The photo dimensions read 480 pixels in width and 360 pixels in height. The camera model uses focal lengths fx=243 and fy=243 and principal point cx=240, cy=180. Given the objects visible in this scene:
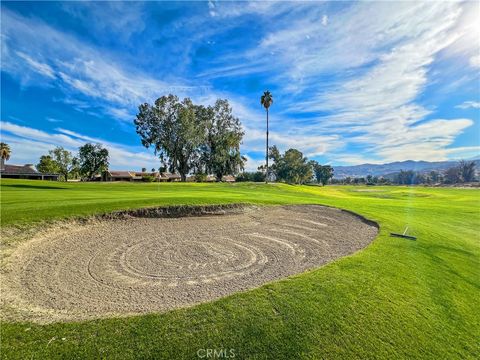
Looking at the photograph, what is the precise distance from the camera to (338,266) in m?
6.82

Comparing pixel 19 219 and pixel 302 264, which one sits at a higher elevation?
pixel 19 219

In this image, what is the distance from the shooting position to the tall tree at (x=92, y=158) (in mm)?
81250

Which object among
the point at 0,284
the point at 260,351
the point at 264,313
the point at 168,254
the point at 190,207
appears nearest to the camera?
the point at 260,351

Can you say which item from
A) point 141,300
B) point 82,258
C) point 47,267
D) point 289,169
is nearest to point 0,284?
point 47,267

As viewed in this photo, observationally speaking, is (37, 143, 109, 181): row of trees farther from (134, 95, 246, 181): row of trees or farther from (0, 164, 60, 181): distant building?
(134, 95, 246, 181): row of trees

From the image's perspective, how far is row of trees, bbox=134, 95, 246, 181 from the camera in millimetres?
54219

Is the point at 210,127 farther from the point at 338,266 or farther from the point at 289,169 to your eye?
the point at 338,266

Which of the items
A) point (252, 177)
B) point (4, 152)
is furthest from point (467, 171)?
point (4, 152)

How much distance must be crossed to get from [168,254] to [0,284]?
4.58m

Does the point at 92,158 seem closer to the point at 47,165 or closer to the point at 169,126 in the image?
the point at 47,165

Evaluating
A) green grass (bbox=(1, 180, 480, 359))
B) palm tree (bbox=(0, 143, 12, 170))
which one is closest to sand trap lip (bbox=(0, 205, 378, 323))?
green grass (bbox=(1, 180, 480, 359))

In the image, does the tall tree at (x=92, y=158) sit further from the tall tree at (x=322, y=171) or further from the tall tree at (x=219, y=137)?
the tall tree at (x=322, y=171)

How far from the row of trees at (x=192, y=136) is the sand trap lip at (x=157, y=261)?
146 feet

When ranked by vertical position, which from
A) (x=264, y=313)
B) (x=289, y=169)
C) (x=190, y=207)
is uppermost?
(x=289, y=169)
